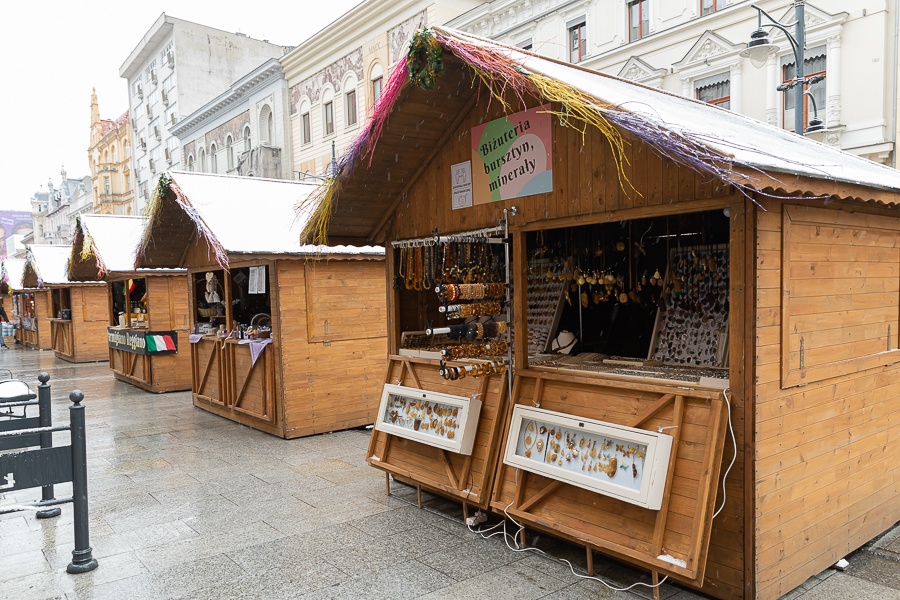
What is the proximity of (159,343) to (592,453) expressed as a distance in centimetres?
1097

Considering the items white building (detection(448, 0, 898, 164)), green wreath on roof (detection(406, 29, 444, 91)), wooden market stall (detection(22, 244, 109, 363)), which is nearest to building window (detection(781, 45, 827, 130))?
white building (detection(448, 0, 898, 164))

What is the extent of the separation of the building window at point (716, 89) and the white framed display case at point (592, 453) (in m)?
13.9

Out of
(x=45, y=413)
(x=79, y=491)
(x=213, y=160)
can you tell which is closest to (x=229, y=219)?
(x=45, y=413)

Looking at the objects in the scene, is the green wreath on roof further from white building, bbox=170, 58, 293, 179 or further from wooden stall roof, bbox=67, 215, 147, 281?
white building, bbox=170, 58, 293, 179

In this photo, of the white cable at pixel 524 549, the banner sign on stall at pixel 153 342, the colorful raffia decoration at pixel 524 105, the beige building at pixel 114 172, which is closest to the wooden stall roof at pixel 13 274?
the banner sign on stall at pixel 153 342

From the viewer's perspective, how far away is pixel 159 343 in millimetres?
12844

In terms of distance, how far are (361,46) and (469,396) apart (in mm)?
22300

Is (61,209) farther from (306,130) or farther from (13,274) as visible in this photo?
(306,130)

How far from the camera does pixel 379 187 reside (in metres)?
6.21

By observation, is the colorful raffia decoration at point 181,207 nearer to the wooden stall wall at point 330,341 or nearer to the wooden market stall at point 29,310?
the wooden stall wall at point 330,341

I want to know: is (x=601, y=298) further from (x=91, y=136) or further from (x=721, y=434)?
(x=91, y=136)

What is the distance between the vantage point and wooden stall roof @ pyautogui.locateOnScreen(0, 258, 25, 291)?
2558 centimetres

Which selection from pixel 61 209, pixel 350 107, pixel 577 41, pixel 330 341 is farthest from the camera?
pixel 61 209

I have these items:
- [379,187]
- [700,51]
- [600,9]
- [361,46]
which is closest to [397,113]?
[379,187]
